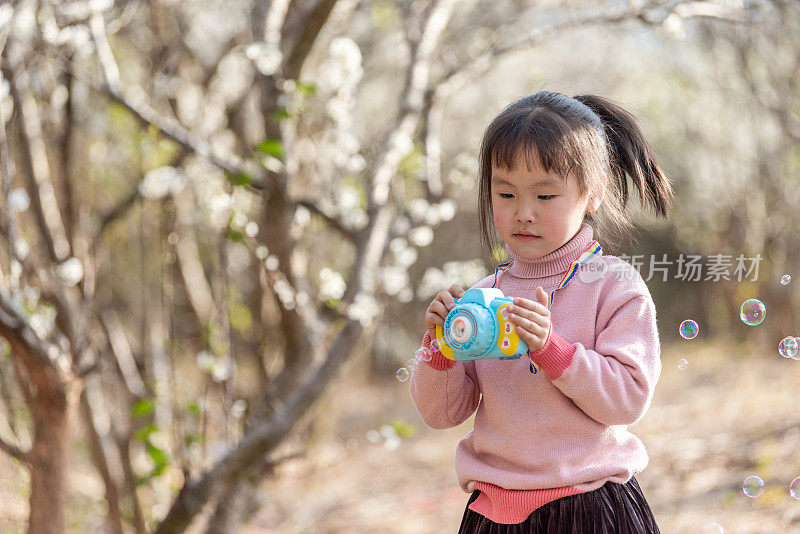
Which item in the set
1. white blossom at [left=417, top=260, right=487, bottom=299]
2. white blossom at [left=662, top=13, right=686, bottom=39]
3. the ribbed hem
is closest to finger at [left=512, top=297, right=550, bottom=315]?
the ribbed hem

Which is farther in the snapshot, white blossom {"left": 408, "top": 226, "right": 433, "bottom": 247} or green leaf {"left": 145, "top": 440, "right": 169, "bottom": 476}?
white blossom {"left": 408, "top": 226, "right": 433, "bottom": 247}

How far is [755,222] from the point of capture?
27.2ft

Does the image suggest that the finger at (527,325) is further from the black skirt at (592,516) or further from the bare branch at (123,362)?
the bare branch at (123,362)

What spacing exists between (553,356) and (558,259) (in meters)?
0.27

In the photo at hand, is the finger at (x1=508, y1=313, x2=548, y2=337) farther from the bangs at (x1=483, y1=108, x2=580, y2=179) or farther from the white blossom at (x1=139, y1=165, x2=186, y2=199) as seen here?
the white blossom at (x1=139, y1=165, x2=186, y2=199)

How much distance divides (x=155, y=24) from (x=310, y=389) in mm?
2080

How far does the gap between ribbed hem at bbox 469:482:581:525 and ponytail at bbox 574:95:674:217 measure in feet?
2.10

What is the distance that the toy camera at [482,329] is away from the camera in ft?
5.01

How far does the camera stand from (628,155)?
6.09 ft

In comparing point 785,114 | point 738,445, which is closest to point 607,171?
point 738,445

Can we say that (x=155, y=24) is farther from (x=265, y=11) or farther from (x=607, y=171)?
(x=607, y=171)

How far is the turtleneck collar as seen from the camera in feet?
5.77

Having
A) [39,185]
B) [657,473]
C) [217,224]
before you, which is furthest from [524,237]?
[657,473]

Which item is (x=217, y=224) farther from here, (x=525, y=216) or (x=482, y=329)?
(x=482, y=329)
